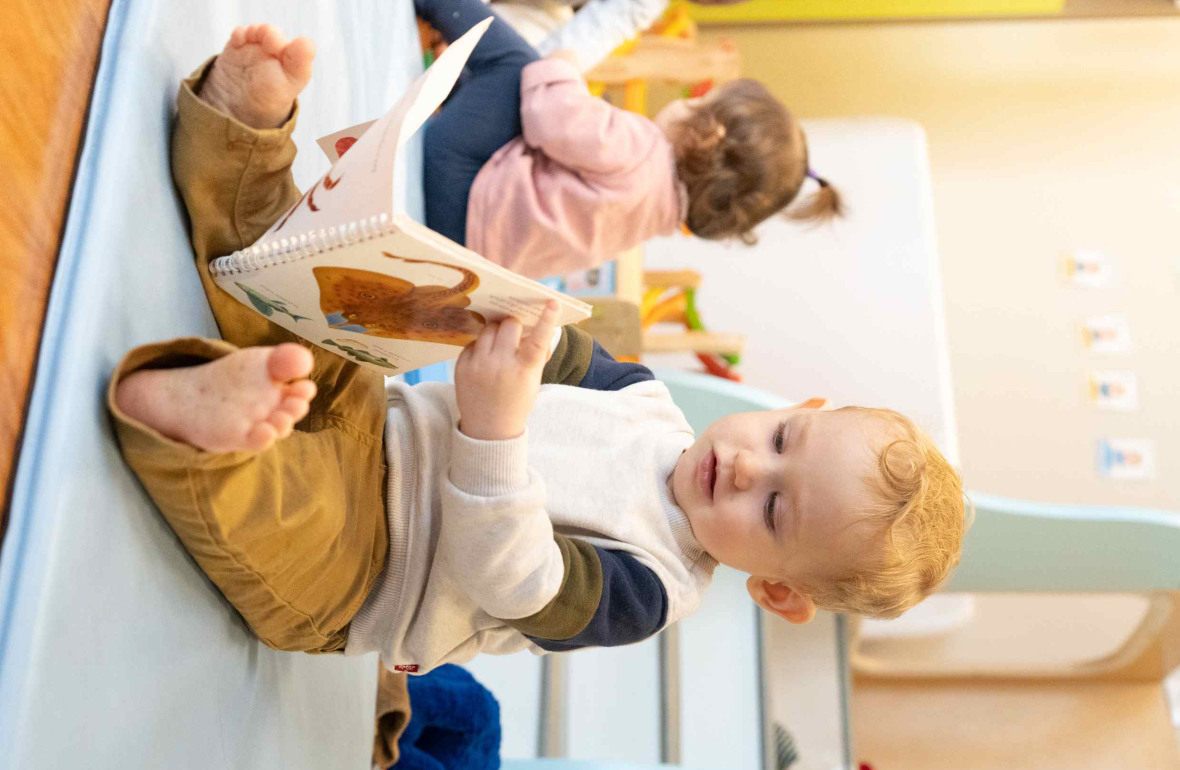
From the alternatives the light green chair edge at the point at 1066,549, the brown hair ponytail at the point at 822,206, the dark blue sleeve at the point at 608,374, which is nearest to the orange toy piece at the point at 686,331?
the brown hair ponytail at the point at 822,206

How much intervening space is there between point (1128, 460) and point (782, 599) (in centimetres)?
190

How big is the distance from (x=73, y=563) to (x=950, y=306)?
8.33 feet

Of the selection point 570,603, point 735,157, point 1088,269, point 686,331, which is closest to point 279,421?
point 570,603

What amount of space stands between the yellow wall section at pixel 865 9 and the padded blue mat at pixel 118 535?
7.40 feet

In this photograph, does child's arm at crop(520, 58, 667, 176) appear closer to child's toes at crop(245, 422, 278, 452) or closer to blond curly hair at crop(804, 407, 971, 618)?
blond curly hair at crop(804, 407, 971, 618)

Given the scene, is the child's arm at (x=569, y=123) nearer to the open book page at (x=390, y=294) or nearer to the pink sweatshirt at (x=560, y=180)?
the pink sweatshirt at (x=560, y=180)

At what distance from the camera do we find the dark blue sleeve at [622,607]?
79 cm

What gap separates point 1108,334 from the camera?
Answer: 259cm

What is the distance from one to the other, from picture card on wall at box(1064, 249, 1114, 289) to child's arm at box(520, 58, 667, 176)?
166 centimetres

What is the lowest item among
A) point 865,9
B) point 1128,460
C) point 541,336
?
point 1128,460

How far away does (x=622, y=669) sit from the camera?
1620 millimetres

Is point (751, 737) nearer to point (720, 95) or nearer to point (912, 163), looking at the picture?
point (720, 95)

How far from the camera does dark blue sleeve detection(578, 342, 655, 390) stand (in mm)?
984

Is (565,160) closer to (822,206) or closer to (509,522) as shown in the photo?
(822,206)
